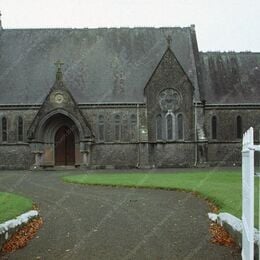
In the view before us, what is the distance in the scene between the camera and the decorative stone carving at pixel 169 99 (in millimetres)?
43997

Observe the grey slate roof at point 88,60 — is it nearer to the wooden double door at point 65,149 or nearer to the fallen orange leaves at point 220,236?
the wooden double door at point 65,149

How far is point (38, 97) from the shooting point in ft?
146

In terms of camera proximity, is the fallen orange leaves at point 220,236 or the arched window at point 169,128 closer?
the fallen orange leaves at point 220,236

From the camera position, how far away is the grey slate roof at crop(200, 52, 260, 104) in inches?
1785

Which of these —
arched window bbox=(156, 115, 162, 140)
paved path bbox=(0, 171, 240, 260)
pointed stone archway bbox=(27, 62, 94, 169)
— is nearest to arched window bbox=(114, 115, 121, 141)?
pointed stone archway bbox=(27, 62, 94, 169)

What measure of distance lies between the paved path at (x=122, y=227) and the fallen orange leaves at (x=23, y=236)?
211mm

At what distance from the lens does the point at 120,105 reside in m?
44.1

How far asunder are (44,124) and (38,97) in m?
3.00

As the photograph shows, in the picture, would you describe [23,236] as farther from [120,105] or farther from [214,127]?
[214,127]

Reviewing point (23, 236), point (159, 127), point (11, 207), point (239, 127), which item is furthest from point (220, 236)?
point (239, 127)

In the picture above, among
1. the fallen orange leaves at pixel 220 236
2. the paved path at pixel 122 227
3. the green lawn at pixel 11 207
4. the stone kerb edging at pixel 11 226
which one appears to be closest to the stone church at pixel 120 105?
the paved path at pixel 122 227

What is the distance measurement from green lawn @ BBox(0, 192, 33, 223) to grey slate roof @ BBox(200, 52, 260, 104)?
95.7 feet

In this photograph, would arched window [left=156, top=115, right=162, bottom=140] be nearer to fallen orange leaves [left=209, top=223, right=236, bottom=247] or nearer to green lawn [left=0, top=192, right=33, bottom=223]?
green lawn [left=0, top=192, right=33, bottom=223]

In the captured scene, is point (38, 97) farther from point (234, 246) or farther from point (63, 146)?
point (234, 246)
